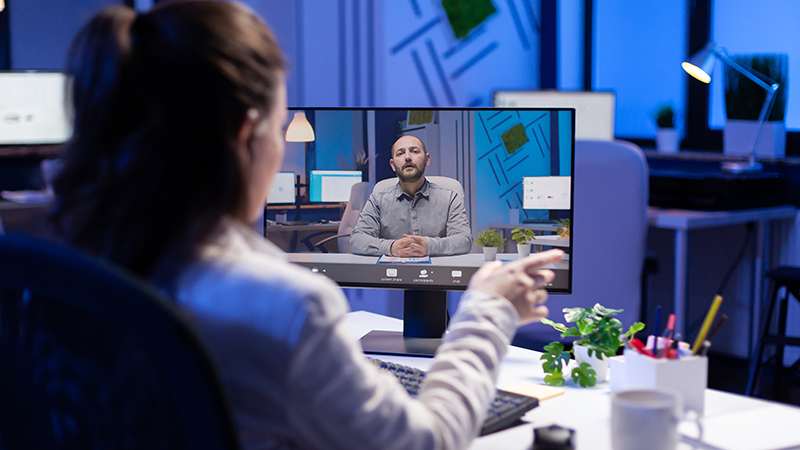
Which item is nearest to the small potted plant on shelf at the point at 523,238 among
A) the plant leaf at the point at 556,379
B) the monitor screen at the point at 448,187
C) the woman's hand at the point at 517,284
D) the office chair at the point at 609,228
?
the monitor screen at the point at 448,187

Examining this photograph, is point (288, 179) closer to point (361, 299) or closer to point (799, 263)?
point (361, 299)

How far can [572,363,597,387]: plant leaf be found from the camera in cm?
113

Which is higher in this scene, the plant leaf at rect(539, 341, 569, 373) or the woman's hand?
the woman's hand

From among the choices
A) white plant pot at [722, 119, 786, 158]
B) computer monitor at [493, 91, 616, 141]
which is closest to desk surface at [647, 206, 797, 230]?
white plant pot at [722, 119, 786, 158]

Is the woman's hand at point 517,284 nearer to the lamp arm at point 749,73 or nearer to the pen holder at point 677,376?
the pen holder at point 677,376

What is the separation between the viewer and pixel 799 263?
3.06m

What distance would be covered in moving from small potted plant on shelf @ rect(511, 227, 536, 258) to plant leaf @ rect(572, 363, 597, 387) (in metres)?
0.27

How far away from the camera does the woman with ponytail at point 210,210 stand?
561mm

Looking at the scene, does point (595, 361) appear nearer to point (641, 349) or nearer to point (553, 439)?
point (641, 349)

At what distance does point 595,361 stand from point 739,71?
2.44 m

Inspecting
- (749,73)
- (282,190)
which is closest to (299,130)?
(282,190)

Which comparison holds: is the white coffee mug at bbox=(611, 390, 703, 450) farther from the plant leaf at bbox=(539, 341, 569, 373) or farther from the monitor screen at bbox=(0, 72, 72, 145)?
the monitor screen at bbox=(0, 72, 72, 145)

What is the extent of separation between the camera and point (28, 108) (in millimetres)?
3227

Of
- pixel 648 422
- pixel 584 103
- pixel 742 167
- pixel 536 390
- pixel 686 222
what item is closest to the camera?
pixel 648 422
